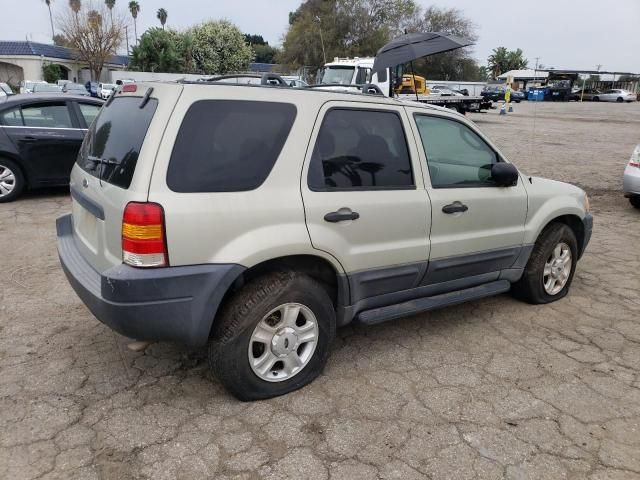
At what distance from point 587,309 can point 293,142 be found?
3055mm

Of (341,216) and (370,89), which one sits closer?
(341,216)

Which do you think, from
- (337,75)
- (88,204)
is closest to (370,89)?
(88,204)

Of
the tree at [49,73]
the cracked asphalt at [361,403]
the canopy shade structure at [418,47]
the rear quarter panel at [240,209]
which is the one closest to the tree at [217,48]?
the tree at [49,73]

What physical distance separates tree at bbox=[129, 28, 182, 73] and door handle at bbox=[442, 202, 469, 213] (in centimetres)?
5231

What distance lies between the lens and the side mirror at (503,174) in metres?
3.77

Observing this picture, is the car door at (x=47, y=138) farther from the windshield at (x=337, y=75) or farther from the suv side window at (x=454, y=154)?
the windshield at (x=337, y=75)

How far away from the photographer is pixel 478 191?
375 cm

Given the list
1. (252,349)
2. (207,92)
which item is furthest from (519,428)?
(207,92)

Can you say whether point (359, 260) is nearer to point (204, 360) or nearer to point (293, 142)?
point (293, 142)

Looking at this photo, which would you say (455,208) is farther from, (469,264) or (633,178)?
(633,178)

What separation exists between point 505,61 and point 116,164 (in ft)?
321

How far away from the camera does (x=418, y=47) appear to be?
672 centimetres

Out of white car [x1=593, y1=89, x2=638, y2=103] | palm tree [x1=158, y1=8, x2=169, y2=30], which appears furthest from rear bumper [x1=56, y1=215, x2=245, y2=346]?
palm tree [x1=158, y1=8, x2=169, y2=30]

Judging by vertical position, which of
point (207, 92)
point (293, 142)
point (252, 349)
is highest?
point (207, 92)
